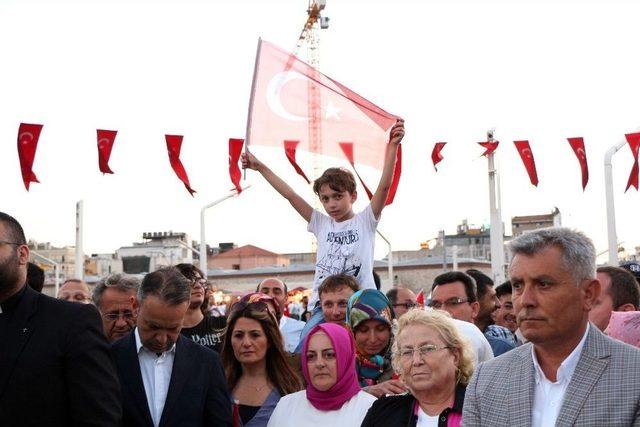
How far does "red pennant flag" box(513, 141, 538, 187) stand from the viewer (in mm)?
15430

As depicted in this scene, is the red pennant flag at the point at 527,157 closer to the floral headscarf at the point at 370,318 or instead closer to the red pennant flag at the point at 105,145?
the red pennant flag at the point at 105,145

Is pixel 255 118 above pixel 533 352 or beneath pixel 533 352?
above

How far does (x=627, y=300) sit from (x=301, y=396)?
225 centimetres

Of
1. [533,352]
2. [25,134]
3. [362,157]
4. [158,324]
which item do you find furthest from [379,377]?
[25,134]

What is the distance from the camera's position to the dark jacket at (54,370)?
4.01m

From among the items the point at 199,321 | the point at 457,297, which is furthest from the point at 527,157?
the point at 199,321

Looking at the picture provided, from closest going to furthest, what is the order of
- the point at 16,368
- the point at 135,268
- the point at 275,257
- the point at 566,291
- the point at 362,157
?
the point at 566,291
the point at 16,368
the point at 362,157
the point at 135,268
the point at 275,257

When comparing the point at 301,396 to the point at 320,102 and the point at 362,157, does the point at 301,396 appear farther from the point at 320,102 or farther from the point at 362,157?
the point at 320,102

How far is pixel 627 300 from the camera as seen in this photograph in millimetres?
5711

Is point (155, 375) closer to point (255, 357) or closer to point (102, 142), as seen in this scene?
point (255, 357)

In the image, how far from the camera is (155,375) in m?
5.19

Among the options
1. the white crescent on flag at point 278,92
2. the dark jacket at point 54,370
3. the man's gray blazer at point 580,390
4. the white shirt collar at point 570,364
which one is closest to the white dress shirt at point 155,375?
the dark jacket at point 54,370

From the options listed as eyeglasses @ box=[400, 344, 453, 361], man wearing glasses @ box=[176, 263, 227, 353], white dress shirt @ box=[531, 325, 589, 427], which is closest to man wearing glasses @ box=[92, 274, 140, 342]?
man wearing glasses @ box=[176, 263, 227, 353]

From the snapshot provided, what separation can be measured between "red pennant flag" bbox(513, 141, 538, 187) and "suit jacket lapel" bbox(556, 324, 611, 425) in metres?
12.4
